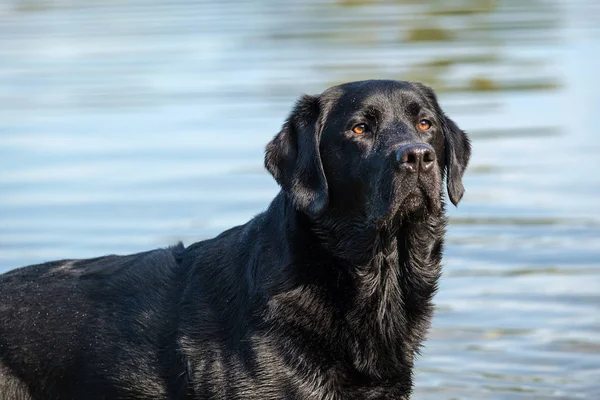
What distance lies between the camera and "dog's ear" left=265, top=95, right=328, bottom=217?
6199mm

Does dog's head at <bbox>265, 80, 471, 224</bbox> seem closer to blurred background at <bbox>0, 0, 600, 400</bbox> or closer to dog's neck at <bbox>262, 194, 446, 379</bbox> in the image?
dog's neck at <bbox>262, 194, 446, 379</bbox>

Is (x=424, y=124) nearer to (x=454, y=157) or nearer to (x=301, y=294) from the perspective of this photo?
(x=454, y=157)

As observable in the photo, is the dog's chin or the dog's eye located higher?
the dog's eye

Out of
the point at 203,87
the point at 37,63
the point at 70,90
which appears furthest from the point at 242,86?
the point at 37,63

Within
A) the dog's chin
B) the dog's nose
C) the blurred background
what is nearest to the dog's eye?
the dog's nose

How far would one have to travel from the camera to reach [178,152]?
15211 mm

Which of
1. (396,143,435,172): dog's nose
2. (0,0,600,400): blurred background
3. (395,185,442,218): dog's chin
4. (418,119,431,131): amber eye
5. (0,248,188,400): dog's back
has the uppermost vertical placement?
(0,0,600,400): blurred background

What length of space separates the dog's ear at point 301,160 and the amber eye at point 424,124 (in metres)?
0.54

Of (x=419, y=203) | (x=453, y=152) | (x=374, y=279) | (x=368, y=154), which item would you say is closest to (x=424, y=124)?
(x=453, y=152)

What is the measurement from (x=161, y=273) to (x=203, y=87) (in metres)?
12.9

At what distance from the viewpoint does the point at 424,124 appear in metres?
6.48

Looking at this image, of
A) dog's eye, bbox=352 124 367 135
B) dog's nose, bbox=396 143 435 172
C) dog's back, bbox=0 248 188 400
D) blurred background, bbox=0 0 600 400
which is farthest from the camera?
blurred background, bbox=0 0 600 400

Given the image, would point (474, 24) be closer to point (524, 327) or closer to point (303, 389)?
point (524, 327)

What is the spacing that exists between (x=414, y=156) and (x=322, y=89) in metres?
12.1
